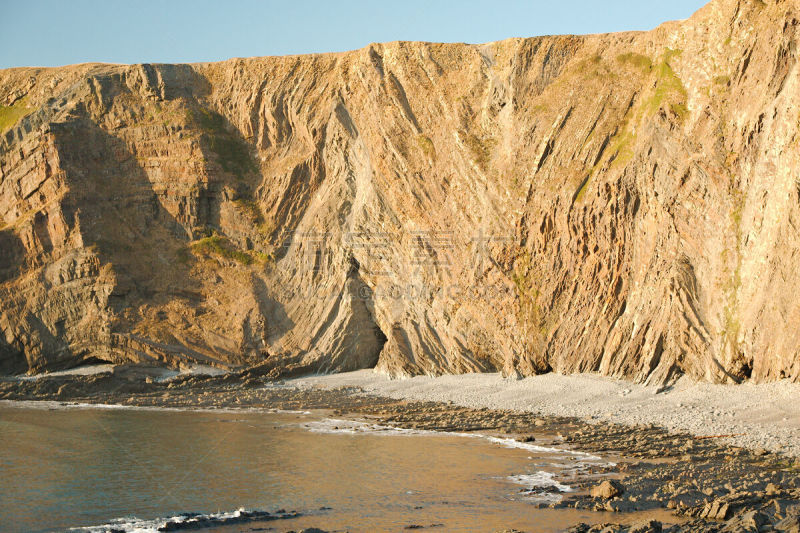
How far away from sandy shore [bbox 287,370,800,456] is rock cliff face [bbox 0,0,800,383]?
0.85 metres

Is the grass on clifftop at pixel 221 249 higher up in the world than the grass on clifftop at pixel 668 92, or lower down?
lower down

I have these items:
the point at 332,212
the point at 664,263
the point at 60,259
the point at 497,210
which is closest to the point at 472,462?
the point at 664,263

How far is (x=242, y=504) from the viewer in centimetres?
1578

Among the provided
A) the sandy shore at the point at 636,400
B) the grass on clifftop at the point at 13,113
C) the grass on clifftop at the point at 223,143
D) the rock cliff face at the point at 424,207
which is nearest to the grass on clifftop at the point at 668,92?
the rock cliff face at the point at 424,207

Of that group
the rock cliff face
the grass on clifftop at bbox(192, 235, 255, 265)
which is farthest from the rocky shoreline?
the grass on clifftop at bbox(192, 235, 255, 265)

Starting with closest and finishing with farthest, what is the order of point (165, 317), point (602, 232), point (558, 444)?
point (558, 444) → point (602, 232) → point (165, 317)

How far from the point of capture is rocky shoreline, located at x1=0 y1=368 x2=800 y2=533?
13.6m

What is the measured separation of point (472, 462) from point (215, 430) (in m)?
9.28

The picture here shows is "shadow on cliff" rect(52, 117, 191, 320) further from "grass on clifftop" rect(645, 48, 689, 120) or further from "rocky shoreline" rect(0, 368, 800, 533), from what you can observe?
"grass on clifftop" rect(645, 48, 689, 120)

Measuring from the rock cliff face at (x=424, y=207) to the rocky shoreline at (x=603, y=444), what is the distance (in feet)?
8.88

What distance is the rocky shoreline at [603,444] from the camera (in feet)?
44.5

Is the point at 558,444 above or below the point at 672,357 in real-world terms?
below

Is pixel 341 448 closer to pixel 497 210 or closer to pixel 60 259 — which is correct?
pixel 497 210

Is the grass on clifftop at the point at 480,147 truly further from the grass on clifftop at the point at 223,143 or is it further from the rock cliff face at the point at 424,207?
the grass on clifftop at the point at 223,143
